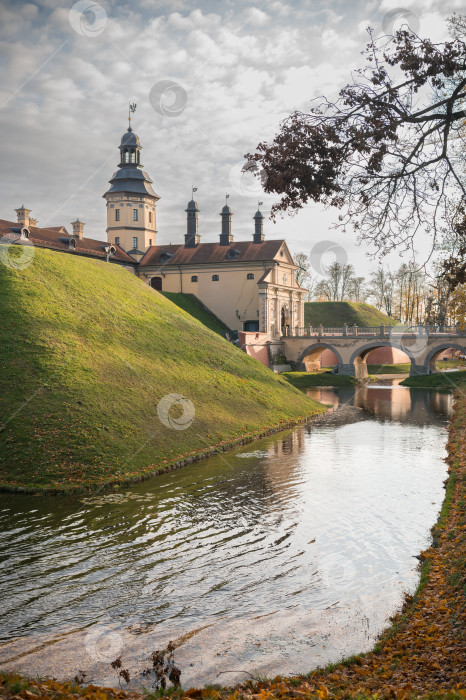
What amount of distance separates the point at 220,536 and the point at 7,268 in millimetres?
25743

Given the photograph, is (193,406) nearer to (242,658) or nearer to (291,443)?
(291,443)

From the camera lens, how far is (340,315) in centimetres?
9644

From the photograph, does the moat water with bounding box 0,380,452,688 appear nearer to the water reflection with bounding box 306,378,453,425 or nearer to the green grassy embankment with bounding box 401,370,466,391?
the water reflection with bounding box 306,378,453,425

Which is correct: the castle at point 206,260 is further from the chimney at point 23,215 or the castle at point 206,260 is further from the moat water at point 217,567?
the moat water at point 217,567

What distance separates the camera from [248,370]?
39.3 meters

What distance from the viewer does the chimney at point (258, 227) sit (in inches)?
2945

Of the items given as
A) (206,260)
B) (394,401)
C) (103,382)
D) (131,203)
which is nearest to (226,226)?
(206,260)

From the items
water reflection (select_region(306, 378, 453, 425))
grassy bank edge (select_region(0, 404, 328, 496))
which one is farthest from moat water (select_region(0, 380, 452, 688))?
water reflection (select_region(306, 378, 453, 425))

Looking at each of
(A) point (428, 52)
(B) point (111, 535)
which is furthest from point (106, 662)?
(A) point (428, 52)

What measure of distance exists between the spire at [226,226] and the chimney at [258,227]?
143 inches

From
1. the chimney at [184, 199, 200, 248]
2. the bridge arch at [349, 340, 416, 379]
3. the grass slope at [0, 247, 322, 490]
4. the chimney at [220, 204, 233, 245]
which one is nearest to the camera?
the grass slope at [0, 247, 322, 490]

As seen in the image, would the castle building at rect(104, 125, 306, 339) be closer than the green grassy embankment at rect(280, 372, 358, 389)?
No

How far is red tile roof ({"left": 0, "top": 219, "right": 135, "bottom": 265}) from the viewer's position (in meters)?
56.6

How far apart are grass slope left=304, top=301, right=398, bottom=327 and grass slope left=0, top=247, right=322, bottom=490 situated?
174 feet
